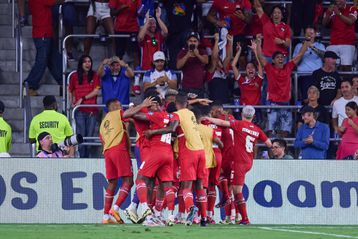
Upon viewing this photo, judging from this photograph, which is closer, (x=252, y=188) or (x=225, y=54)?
(x=252, y=188)

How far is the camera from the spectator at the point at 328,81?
24828mm

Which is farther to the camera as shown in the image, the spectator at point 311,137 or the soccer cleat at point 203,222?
the spectator at point 311,137

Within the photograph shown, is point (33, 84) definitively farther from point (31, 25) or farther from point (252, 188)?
point (252, 188)

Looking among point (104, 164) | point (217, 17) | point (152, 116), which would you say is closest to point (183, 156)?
point (152, 116)

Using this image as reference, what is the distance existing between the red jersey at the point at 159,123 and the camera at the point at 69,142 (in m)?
2.16

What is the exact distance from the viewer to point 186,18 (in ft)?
84.2

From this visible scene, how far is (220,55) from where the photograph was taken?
25.6 meters

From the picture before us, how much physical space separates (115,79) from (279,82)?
10.7 feet

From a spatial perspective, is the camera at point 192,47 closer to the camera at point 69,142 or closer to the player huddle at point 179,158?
the player huddle at point 179,158

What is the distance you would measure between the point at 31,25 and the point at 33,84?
1.97 meters

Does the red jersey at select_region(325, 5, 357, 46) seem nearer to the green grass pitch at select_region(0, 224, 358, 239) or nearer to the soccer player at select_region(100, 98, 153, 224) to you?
the soccer player at select_region(100, 98, 153, 224)

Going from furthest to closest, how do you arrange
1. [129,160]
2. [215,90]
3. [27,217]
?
[215,90], [27,217], [129,160]

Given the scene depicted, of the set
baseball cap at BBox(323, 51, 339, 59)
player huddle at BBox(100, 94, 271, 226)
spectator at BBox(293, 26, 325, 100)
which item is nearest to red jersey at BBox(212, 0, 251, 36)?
spectator at BBox(293, 26, 325, 100)

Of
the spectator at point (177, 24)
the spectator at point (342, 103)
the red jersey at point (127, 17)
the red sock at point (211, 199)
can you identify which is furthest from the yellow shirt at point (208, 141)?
the red jersey at point (127, 17)
